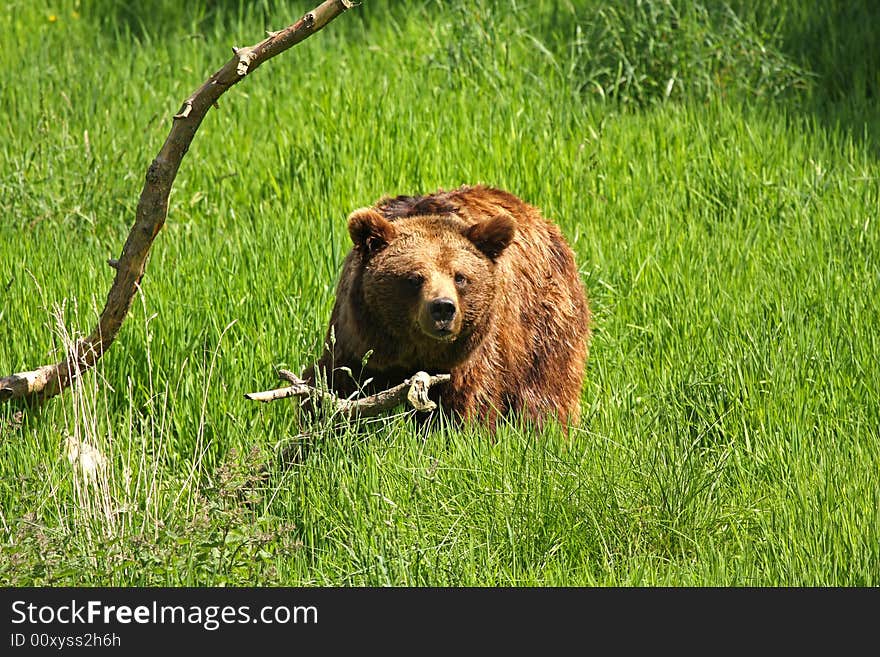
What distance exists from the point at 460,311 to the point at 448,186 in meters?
2.50

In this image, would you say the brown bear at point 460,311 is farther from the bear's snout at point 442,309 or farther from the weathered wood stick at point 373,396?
the weathered wood stick at point 373,396

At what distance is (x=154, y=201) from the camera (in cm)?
464

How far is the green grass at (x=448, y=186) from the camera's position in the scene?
14.5ft

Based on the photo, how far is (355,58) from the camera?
9078 millimetres

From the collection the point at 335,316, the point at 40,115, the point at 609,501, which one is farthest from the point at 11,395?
the point at 40,115

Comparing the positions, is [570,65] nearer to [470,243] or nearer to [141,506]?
[470,243]

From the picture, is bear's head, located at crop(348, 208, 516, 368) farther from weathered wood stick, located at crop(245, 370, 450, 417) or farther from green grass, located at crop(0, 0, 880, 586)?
green grass, located at crop(0, 0, 880, 586)

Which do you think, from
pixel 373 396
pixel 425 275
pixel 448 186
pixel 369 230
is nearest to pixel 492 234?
pixel 425 275

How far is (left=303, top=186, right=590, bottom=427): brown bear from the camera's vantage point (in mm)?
5145

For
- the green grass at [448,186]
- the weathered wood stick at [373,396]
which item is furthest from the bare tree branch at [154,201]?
the weathered wood stick at [373,396]

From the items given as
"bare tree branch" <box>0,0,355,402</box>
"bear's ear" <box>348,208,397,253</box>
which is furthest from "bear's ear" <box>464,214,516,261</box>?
"bare tree branch" <box>0,0,355,402</box>

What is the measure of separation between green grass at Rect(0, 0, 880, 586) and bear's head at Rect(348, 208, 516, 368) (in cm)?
37

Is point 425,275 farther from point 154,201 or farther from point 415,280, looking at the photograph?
point 154,201

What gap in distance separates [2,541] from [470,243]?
7.30 ft
